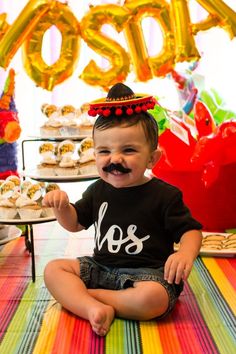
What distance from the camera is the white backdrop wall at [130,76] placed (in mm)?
2766

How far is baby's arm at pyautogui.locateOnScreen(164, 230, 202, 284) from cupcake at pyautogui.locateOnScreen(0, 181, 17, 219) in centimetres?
52

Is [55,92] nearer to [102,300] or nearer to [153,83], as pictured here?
[153,83]

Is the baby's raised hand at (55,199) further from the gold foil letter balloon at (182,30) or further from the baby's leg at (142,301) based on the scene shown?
the gold foil letter balloon at (182,30)

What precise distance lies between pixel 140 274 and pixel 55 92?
71.9 inches

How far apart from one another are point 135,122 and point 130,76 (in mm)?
1639

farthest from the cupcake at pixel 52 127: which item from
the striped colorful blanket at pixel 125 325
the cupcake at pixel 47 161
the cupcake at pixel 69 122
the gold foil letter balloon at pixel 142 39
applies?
the striped colorful blanket at pixel 125 325

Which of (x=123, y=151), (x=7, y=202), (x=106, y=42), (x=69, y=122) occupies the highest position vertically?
(x=106, y=42)

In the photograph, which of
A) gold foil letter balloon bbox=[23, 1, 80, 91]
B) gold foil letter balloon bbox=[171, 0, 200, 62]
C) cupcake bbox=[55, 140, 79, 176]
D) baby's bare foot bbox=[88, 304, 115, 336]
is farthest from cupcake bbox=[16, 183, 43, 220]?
gold foil letter balloon bbox=[171, 0, 200, 62]

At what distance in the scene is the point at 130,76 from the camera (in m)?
2.76

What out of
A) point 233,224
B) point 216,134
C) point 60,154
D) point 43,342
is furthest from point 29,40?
point 43,342

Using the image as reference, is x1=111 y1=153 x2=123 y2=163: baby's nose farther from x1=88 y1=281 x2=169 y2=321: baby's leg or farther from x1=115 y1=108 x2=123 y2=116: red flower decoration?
x1=88 y1=281 x2=169 y2=321: baby's leg

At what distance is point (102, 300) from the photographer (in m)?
1.19

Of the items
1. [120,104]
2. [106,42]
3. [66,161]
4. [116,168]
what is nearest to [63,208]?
[116,168]

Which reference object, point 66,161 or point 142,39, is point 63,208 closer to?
point 66,161
